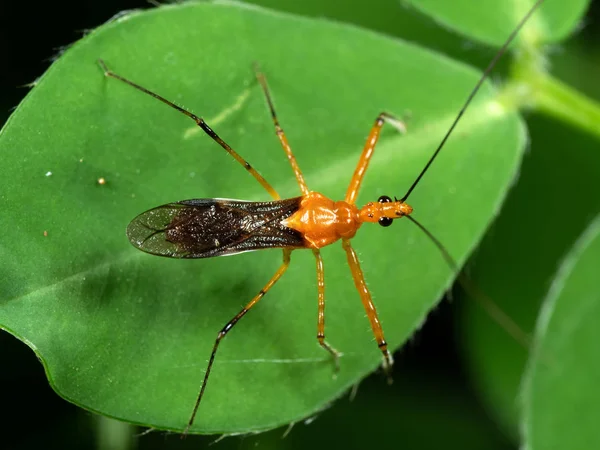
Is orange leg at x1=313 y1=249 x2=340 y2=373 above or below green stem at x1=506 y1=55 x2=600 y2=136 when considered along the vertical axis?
below

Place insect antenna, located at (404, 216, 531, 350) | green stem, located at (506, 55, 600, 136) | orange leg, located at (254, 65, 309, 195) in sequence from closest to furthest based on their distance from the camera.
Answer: orange leg, located at (254, 65, 309, 195)
green stem, located at (506, 55, 600, 136)
insect antenna, located at (404, 216, 531, 350)

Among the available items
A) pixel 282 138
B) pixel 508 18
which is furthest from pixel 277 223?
pixel 508 18

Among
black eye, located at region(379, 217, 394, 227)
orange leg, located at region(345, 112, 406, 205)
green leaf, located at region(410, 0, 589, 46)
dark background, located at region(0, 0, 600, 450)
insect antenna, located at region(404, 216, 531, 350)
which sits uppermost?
green leaf, located at region(410, 0, 589, 46)

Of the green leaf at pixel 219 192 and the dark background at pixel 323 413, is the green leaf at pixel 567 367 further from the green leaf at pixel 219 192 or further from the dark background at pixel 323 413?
the dark background at pixel 323 413

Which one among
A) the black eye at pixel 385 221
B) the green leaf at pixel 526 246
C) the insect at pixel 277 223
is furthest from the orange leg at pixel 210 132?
the green leaf at pixel 526 246

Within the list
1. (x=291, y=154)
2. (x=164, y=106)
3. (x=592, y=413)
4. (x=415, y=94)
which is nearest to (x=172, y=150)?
(x=164, y=106)

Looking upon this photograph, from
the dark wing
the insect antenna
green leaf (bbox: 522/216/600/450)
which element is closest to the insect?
the dark wing

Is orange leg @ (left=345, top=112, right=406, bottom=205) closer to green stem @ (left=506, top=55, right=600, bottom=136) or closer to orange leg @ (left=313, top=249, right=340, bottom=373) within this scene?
orange leg @ (left=313, top=249, right=340, bottom=373)
